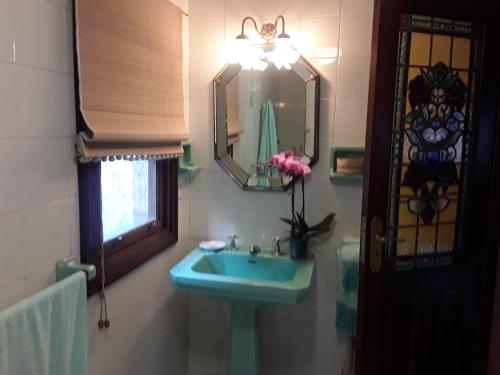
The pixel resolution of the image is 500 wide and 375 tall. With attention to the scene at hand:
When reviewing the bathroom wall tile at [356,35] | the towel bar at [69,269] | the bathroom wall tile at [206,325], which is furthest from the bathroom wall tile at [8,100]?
the bathroom wall tile at [206,325]

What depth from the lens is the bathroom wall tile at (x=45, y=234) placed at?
1152 millimetres

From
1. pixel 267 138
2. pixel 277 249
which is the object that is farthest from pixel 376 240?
pixel 267 138

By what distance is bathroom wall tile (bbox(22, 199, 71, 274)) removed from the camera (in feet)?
3.78

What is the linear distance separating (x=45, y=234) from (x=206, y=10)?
1.43 meters

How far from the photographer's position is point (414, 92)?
4.99ft

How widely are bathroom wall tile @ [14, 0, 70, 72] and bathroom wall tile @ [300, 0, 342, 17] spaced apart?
116 centimetres

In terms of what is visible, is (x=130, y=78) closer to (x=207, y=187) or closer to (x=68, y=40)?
(x=68, y=40)

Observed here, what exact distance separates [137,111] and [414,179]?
1110 millimetres

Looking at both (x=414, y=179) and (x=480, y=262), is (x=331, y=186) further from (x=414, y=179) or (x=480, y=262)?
(x=480, y=262)

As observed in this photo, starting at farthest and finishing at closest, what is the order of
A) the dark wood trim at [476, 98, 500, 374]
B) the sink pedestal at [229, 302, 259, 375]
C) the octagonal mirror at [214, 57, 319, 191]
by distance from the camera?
the octagonal mirror at [214, 57, 319, 191], the sink pedestal at [229, 302, 259, 375], the dark wood trim at [476, 98, 500, 374]

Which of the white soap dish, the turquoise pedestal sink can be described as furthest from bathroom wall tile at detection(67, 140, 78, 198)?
the white soap dish

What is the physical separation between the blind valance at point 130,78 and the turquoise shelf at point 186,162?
0.20 m

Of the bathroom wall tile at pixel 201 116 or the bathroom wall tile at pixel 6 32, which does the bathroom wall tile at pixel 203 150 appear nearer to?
the bathroom wall tile at pixel 201 116

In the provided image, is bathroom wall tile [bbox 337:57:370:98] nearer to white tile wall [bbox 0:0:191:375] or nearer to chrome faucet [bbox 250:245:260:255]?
chrome faucet [bbox 250:245:260:255]
